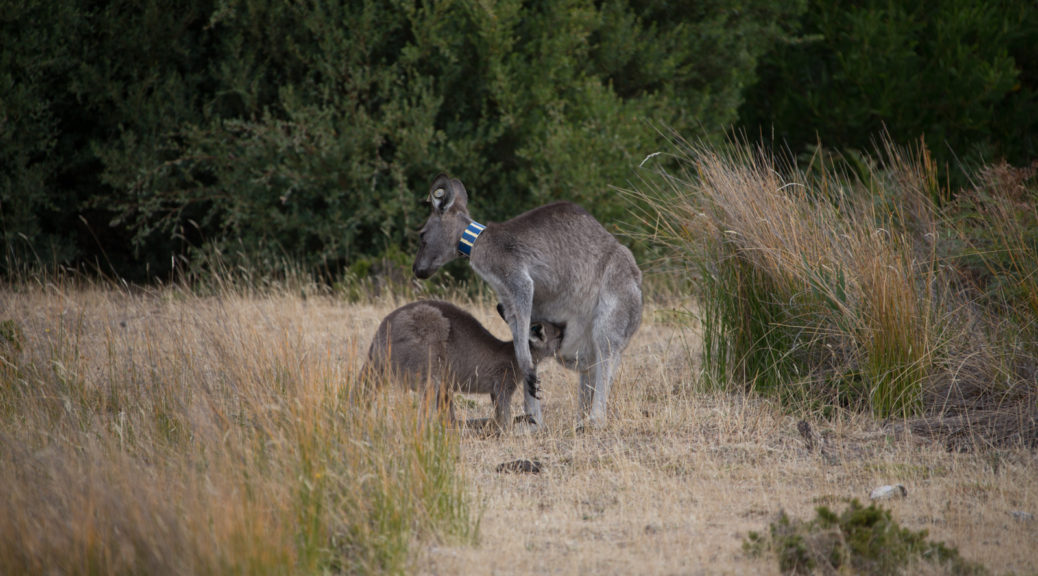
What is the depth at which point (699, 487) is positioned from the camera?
5.40m

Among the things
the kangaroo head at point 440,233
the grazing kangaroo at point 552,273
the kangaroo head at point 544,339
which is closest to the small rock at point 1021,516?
the grazing kangaroo at point 552,273

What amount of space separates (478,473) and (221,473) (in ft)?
5.90

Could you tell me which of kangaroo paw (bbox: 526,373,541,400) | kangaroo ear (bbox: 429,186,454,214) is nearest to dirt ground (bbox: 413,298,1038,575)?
kangaroo paw (bbox: 526,373,541,400)

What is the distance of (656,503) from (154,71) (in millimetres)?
10850

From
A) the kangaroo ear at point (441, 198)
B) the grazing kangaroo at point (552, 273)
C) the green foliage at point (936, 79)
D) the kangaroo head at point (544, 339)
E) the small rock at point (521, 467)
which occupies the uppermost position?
the green foliage at point (936, 79)

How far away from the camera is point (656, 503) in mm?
5105

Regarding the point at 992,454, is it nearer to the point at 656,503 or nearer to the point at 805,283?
the point at 805,283

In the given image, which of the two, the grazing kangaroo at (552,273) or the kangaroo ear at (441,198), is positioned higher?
the kangaroo ear at (441,198)

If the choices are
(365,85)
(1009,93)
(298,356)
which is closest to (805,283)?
(298,356)

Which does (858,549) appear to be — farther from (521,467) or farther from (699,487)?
(521,467)

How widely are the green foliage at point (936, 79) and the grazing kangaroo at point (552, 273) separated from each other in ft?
23.7

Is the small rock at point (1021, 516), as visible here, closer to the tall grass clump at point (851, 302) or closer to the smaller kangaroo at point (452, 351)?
the tall grass clump at point (851, 302)

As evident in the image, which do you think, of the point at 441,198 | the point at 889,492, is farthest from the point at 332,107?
the point at 889,492

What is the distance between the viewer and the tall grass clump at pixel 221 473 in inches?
152
